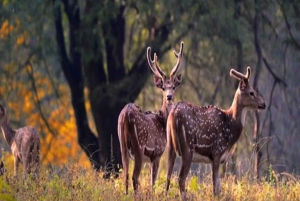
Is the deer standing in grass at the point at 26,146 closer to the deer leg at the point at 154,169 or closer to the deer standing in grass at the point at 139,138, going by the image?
the deer standing in grass at the point at 139,138

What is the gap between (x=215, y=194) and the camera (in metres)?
13.4

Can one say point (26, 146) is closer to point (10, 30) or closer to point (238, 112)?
point (238, 112)

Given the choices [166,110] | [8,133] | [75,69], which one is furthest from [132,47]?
[166,110]

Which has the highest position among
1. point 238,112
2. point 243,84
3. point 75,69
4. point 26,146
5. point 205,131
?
point 75,69

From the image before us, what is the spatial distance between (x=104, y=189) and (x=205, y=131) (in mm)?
1597

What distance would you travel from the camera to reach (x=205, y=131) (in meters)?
13.6

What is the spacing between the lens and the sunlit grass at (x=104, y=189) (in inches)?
487

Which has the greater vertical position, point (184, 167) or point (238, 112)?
point (238, 112)

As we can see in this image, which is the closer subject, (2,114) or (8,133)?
(8,133)

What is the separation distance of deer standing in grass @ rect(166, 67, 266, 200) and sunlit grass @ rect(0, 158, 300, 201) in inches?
14.5

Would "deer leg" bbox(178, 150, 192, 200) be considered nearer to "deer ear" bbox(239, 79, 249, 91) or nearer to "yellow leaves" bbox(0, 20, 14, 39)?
"deer ear" bbox(239, 79, 249, 91)

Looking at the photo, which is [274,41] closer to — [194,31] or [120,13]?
[194,31]

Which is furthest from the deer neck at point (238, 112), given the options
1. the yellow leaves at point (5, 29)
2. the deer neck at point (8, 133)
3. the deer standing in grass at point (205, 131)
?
the yellow leaves at point (5, 29)

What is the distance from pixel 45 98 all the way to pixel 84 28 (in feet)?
37.6
